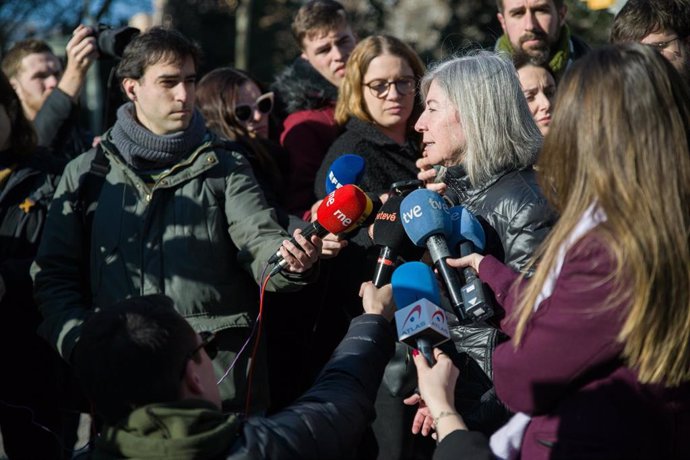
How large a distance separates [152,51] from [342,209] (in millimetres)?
1668

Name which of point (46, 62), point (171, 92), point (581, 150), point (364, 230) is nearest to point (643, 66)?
point (581, 150)

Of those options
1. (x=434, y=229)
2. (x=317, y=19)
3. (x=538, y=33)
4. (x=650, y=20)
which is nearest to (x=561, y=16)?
(x=538, y=33)

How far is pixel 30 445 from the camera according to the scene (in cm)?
510

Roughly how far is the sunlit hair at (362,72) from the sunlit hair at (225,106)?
0.51 meters

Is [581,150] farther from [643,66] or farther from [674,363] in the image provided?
[674,363]

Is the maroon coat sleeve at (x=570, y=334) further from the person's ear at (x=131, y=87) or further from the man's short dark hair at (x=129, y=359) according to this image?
the person's ear at (x=131, y=87)

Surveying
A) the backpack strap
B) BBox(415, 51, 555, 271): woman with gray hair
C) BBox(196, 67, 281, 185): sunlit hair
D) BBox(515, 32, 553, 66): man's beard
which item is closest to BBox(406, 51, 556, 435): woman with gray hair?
BBox(415, 51, 555, 271): woman with gray hair

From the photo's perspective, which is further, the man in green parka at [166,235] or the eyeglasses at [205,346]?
the man in green parka at [166,235]

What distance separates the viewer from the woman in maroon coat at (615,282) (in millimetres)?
2453

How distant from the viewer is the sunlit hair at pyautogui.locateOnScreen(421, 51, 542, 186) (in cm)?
363

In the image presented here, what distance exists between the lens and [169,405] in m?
2.61

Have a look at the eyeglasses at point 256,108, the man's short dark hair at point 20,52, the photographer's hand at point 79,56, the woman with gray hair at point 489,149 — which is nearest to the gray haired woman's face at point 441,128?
the woman with gray hair at point 489,149

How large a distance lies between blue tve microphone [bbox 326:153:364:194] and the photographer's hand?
6.92 ft

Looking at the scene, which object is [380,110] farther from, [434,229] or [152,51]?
[434,229]
